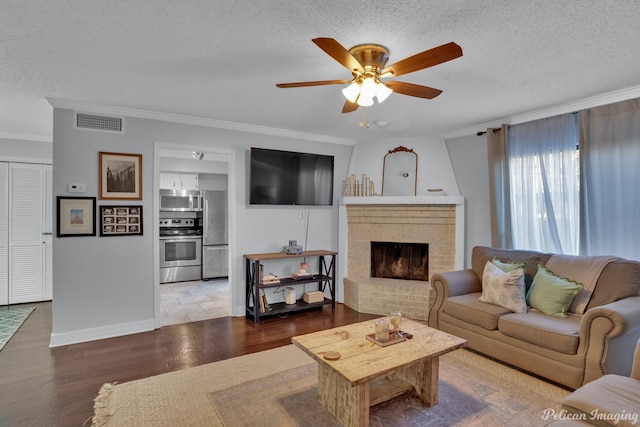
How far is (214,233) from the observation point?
6.43m

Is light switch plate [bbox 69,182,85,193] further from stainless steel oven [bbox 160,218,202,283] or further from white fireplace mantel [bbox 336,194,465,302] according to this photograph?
white fireplace mantel [bbox 336,194,465,302]

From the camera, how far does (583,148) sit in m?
3.26

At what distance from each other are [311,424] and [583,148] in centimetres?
350

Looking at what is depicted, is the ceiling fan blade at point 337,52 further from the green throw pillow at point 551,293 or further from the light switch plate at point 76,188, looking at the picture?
the light switch plate at point 76,188

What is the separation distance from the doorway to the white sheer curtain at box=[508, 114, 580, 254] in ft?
11.4

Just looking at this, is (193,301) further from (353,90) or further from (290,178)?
(353,90)

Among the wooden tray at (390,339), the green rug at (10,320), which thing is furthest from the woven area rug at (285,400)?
the green rug at (10,320)

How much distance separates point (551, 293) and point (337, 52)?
2.74 metres

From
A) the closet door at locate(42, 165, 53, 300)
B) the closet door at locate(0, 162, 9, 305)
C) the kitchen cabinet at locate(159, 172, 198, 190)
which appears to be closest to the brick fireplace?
the kitchen cabinet at locate(159, 172, 198, 190)

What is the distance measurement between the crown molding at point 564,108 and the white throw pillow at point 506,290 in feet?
5.65

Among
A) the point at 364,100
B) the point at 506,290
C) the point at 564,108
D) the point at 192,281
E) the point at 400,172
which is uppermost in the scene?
the point at 564,108

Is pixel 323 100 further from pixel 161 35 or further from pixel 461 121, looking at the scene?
pixel 461 121

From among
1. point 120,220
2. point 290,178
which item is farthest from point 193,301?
point 290,178

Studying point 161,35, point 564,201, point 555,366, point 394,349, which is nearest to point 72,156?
point 161,35
